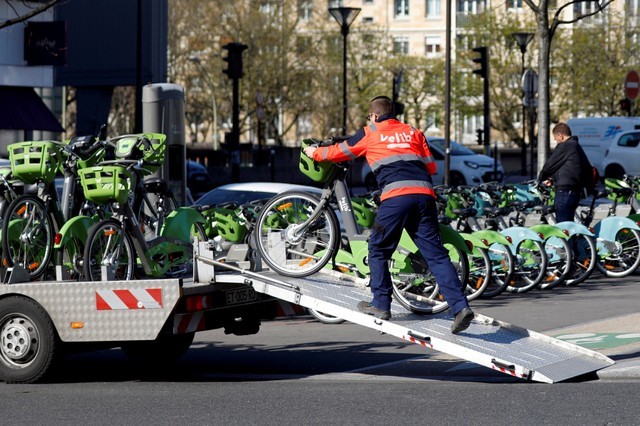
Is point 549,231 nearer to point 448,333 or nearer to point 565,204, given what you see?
point 565,204

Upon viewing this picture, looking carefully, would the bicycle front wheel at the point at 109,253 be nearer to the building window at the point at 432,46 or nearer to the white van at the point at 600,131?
the white van at the point at 600,131

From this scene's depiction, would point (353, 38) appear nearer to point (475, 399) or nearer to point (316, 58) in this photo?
point (316, 58)

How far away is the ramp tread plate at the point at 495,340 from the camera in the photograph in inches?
376

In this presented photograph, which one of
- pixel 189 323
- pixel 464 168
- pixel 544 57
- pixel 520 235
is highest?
pixel 544 57

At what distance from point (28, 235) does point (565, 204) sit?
28.8 ft

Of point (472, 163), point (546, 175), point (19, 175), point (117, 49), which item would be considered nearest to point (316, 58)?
point (472, 163)

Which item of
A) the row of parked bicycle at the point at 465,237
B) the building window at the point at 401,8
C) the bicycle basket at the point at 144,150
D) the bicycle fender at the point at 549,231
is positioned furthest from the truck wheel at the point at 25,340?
the building window at the point at 401,8

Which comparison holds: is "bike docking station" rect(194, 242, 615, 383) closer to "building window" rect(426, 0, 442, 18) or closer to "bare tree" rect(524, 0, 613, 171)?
"bare tree" rect(524, 0, 613, 171)

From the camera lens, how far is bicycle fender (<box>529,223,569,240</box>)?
16.9 meters

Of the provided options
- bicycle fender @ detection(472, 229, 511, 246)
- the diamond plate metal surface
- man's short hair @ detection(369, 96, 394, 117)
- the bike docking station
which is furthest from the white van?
the diamond plate metal surface

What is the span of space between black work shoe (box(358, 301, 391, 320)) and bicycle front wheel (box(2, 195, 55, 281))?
261cm

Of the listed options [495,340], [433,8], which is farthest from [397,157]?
[433,8]

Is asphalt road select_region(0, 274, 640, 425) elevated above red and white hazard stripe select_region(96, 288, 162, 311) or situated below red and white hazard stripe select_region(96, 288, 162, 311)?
below

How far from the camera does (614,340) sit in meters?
11.8
